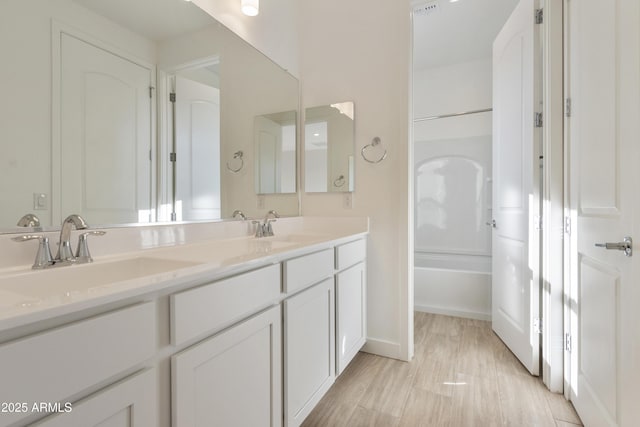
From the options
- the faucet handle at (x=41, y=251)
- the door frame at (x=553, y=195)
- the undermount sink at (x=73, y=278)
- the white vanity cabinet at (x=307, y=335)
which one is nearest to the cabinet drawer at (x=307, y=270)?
the white vanity cabinet at (x=307, y=335)

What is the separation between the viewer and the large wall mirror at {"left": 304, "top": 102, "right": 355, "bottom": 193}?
209 cm

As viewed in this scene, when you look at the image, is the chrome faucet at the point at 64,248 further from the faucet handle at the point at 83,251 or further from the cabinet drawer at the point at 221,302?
the cabinet drawer at the point at 221,302

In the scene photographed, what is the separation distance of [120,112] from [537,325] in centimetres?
239

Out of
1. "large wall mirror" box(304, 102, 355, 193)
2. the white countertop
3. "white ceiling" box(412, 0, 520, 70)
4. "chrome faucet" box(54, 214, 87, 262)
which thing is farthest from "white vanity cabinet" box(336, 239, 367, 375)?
"white ceiling" box(412, 0, 520, 70)

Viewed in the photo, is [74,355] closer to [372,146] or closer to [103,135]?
[103,135]

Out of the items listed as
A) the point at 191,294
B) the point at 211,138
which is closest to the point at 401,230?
the point at 211,138

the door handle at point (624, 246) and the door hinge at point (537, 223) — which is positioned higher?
the door hinge at point (537, 223)

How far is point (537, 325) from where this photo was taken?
175cm

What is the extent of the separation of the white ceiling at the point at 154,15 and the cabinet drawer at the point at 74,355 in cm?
108

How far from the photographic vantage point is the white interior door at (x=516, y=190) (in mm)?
1769

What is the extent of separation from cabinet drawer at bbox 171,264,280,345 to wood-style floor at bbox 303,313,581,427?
0.83 m

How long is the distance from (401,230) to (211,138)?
1.29m

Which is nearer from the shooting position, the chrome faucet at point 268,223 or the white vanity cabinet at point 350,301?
the white vanity cabinet at point 350,301

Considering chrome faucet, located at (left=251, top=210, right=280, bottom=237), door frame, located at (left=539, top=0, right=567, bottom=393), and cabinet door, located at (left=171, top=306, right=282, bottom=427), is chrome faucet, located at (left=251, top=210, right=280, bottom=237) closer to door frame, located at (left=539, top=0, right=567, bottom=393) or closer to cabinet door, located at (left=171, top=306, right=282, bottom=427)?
cabinet door, located at (left=171, top=306, right=282, bottom=427)
